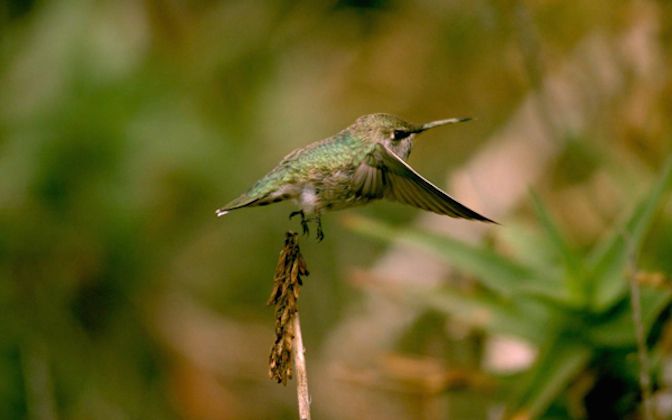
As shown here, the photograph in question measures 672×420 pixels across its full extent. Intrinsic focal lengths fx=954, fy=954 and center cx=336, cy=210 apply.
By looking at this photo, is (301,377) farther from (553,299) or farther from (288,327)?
(553,299)

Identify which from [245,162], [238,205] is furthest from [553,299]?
[245,162]

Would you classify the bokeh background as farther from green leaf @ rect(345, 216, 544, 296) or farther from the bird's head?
the bird's head

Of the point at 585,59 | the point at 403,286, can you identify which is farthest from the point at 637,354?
the point at 585,59

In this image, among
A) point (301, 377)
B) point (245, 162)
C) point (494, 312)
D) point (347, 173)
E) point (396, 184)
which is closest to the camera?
point (301, 377)

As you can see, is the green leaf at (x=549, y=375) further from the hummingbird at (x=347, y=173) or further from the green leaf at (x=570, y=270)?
the hummingbird at (x=347, y=173)

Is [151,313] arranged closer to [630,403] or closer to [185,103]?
[185,103]

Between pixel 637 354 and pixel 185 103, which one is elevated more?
pixel 185 103

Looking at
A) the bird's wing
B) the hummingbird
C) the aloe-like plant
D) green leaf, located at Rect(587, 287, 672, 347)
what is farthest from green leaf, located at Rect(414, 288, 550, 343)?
the bird's wing
